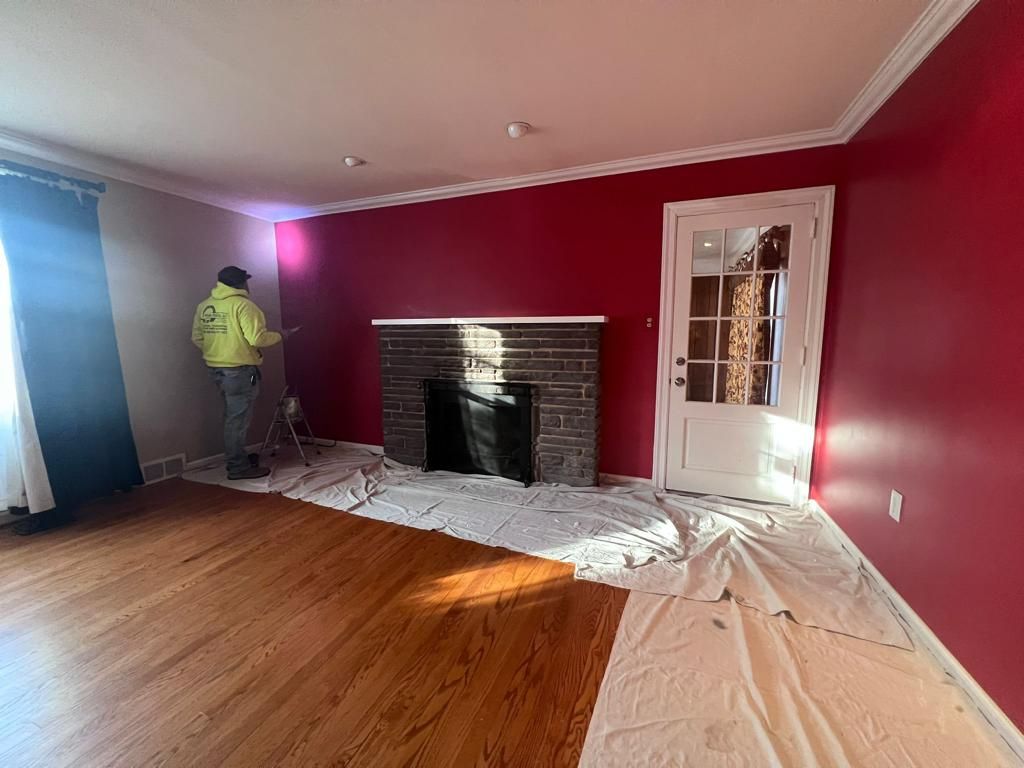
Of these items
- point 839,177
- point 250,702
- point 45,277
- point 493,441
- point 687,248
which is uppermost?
point 839,177

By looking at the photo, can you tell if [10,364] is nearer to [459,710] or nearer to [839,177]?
[459,710]

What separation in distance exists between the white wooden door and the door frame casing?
0.08 feet

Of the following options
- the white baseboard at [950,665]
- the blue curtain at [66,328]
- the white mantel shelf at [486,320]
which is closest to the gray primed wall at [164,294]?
the blue curtain at [66,328]

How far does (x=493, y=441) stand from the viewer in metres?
3.31

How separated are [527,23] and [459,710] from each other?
2.48m

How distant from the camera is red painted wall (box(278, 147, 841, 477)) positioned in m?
2.82

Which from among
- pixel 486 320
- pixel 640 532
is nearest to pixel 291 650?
pixel 640 532

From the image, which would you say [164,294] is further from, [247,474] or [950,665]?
[950,665]

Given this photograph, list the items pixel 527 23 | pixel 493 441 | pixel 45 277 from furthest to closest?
pixel 493 441, pixel 45 277, pixel 527 23

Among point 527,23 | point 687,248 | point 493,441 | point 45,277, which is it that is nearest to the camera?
point 527,23

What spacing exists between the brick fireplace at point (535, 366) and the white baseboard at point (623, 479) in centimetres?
16

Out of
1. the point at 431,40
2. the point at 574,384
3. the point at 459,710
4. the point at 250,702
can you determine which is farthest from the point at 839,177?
the point at 250,702

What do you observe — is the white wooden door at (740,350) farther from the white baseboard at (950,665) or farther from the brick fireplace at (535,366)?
the white baseboard at (950,665)

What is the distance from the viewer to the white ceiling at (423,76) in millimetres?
1494
